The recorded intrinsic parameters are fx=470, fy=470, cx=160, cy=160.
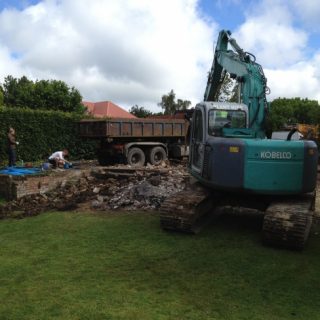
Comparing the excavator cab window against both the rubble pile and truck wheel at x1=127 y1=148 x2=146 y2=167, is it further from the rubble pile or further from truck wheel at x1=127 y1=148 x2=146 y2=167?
truck wheel at x1=127 y1=148 x2=146 y2=167

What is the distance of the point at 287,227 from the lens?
6973 millimetres

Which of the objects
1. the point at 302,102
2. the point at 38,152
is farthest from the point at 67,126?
the point at 302,102

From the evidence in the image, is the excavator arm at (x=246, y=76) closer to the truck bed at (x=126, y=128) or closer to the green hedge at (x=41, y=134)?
the truck bed at (x=126, y=128)

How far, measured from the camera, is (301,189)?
7562 mm

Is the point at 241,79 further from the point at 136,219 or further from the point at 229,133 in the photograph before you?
the point at 136,219

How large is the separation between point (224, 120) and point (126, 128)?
9419 millimetres

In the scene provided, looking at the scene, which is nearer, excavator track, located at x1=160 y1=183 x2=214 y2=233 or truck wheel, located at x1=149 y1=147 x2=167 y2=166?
excavator track, located at x1=160 y1=183 x2=214 y2=233

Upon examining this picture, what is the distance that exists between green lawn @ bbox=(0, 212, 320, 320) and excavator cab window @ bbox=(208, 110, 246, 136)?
1.79 meters

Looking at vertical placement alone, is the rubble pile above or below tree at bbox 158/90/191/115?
below

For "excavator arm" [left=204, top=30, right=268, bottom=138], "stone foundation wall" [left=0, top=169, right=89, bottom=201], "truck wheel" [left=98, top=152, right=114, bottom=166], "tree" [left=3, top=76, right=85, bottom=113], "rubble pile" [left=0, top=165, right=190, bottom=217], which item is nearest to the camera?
"excavator arm" [left=204, top=30, right=268, bottom=138]

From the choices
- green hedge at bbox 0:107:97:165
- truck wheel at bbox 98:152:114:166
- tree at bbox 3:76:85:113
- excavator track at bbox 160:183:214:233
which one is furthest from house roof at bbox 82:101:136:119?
excavator track at bbox 160:183:214:233

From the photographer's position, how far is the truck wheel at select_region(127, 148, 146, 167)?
703 inches

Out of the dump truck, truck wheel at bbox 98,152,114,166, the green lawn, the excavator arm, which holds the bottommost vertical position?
the green lawn

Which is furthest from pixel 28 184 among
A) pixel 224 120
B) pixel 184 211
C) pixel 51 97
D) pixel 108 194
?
pixel 51 97
